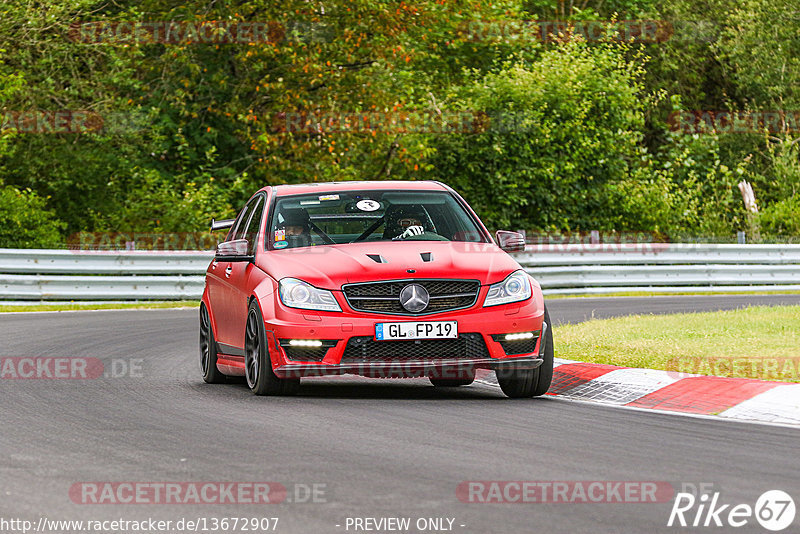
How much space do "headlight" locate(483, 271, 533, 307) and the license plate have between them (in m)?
0.43

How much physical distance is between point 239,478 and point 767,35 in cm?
4202

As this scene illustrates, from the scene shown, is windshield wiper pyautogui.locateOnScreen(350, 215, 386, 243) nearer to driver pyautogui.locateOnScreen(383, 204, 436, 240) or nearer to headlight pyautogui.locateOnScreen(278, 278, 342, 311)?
driver pyautogui.locateOnScreen(383, 204, 436, 240)

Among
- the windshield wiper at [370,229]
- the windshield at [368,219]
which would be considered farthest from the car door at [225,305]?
the windshield wiper at [370,229]

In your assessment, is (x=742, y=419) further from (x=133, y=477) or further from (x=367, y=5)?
(x=367, y=5)

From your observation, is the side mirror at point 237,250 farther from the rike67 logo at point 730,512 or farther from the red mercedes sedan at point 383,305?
the rike67 logo at point 730,512

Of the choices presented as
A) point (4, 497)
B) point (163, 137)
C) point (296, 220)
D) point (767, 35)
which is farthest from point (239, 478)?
point (767, 35)

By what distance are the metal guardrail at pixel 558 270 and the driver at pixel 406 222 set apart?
13.5m

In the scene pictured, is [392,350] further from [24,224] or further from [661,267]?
[24,224]

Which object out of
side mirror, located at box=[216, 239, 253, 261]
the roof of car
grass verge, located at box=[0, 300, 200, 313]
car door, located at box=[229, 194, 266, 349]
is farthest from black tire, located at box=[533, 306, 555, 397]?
grass verge, located at box=[0, 300, 200, 313]

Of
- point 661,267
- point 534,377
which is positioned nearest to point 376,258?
point 534,377

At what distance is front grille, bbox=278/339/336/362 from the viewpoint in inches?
384

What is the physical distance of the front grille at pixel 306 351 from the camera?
9766 mm

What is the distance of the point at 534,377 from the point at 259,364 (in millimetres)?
2022

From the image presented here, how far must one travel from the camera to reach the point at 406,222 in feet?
36.3
